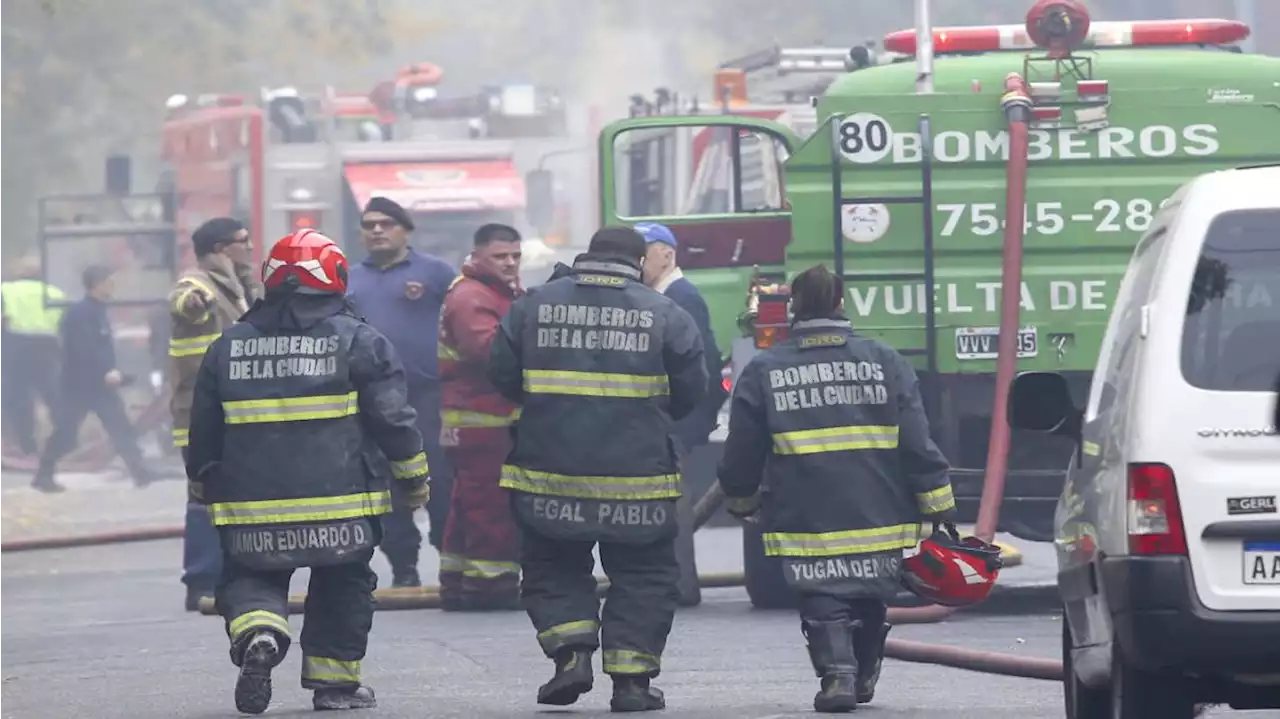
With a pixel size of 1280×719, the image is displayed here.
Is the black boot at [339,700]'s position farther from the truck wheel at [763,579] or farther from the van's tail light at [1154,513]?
the van's tail light at [1154,513]

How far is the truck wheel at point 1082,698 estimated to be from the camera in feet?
23.4

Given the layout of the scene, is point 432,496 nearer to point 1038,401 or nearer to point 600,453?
point 600,453

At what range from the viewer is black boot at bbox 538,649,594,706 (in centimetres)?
850

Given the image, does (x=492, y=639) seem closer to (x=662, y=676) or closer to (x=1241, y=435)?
(x=662, y=676)

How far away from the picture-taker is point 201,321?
1185 centimetres

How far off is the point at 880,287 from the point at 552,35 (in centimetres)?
4708

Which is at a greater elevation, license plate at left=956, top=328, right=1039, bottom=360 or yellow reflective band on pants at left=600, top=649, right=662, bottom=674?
license plate at left=956, top=328, right=1039, bottom=360

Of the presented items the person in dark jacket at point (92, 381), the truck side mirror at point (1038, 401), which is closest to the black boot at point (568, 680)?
the truck side mirror at point (1038, 401)

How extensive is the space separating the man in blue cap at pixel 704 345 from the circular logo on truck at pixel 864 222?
66cm

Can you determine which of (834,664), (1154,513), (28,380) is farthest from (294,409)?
(28,380)

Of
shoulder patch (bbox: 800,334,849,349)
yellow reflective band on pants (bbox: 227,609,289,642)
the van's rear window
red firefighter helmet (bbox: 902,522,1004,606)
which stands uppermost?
the van's rear window

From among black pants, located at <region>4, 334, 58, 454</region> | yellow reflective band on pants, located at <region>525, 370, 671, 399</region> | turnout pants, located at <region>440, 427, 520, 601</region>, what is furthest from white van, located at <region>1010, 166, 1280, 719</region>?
black pants, located at <region>4, 334, 58, 454</region>

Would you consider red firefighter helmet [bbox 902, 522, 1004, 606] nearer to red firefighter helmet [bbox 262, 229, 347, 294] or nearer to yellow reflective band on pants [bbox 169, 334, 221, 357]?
red firefighter helmet [bbox 262, 229, 347, 294]

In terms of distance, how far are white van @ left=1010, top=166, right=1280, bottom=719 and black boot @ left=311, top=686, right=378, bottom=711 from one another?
9.70 ft
